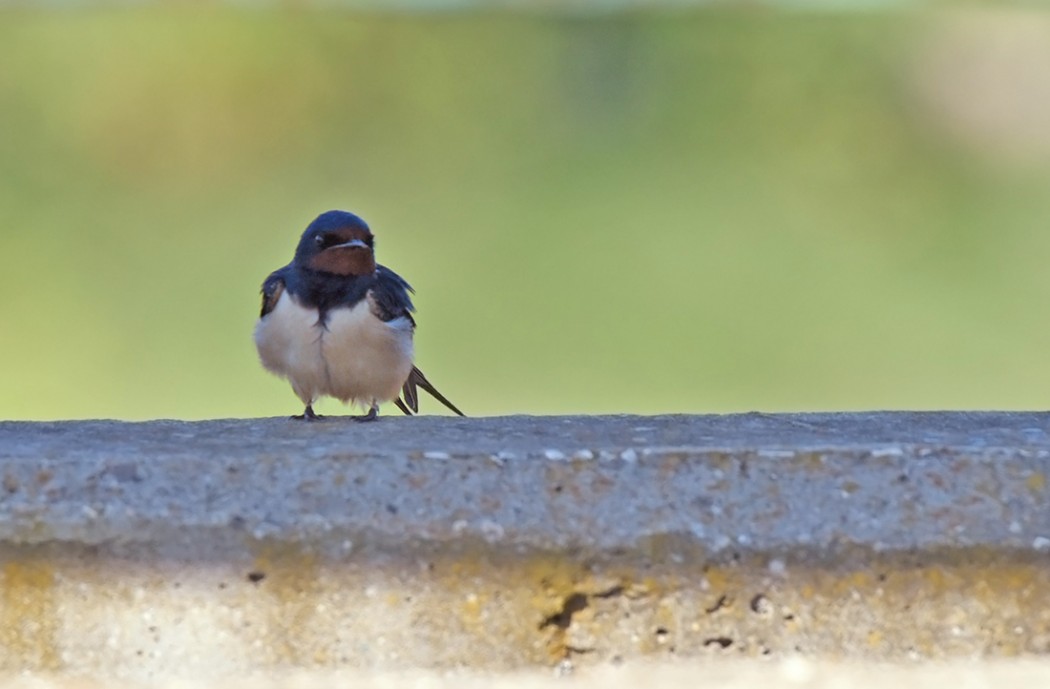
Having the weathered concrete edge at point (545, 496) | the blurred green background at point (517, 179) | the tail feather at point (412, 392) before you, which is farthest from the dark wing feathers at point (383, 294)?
the blurred green background at point (517, 179)

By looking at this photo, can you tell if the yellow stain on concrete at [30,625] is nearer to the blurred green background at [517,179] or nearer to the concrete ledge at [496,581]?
the concrete ledge at [496,581]

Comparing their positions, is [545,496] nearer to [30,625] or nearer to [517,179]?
[30,625]

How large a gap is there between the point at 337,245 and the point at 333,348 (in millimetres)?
176

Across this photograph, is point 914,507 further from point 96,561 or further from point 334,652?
point 96,561

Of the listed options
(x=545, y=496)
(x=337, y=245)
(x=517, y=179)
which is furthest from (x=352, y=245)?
(x=517, y=179)

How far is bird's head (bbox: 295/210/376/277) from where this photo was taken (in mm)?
2645

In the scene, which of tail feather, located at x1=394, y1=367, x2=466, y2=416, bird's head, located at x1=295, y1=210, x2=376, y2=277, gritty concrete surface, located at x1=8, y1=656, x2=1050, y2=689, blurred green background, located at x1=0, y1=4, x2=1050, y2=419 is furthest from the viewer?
blurred green background, located at x1=0, y1=4, x2=1050, y2=419

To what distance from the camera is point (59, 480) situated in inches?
50.5

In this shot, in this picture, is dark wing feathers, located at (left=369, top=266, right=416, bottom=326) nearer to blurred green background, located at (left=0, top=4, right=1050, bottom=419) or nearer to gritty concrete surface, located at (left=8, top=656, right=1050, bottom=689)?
gritty concrete surface, located at (left=8, top=656, right=1050, bottom=689)

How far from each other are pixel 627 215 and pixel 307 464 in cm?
617

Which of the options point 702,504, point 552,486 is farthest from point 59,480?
point 702,504

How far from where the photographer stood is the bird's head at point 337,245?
104 inches

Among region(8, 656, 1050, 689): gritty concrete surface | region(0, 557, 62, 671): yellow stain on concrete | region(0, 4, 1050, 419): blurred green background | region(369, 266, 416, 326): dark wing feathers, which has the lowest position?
region(8, 656, 1050, 689): gritty concrete surface

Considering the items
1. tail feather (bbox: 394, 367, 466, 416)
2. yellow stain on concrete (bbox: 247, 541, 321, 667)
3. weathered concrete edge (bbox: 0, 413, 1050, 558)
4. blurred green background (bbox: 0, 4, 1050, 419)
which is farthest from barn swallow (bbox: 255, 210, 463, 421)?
blurred green background (bbox: 0, 4, 1050, 419)
